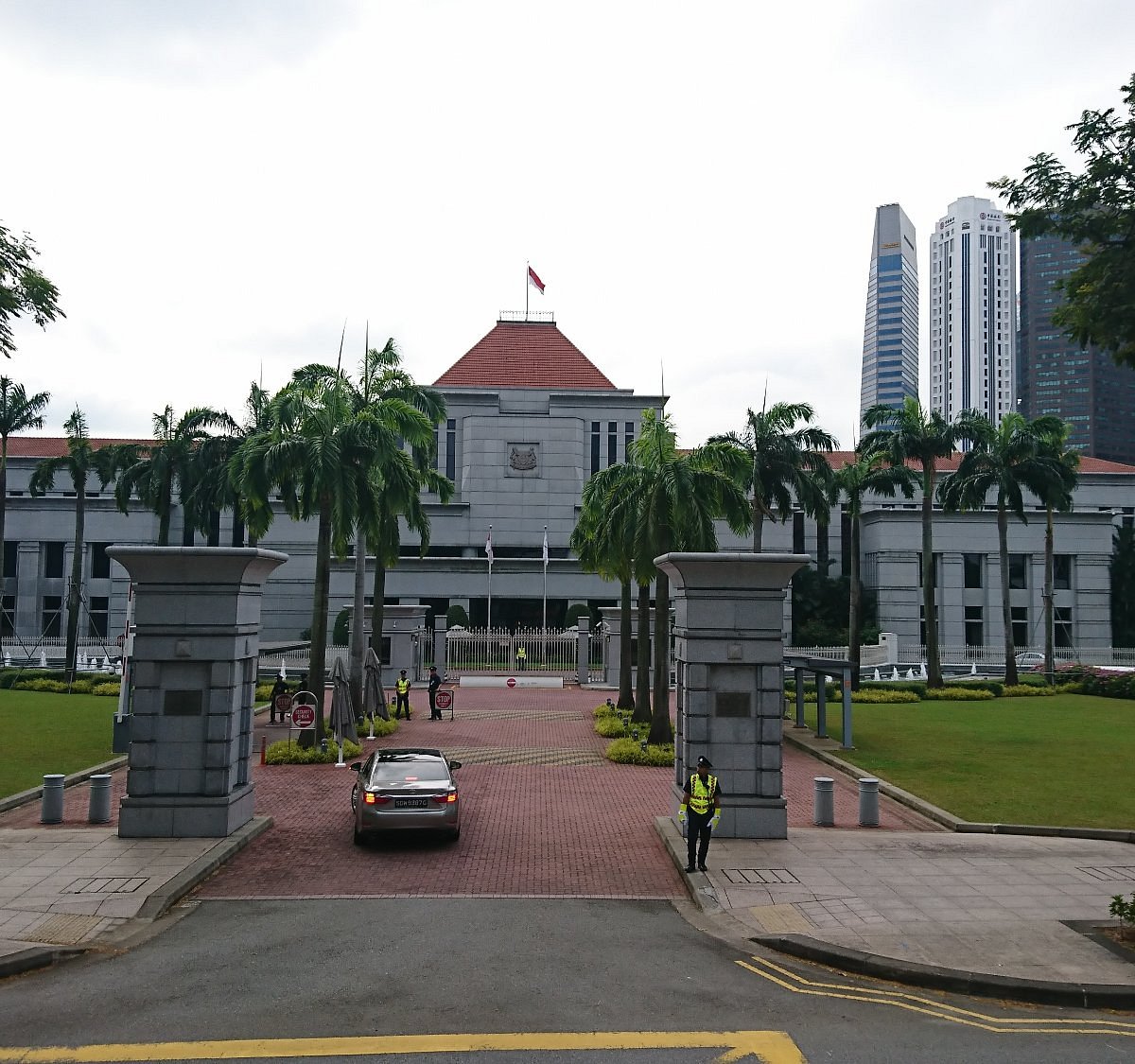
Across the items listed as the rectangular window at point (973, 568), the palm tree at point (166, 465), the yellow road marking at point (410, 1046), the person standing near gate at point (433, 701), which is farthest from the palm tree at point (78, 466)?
the rectangular window at point (973, 568)

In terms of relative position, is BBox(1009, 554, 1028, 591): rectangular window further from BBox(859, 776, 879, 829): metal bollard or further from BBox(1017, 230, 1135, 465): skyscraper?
BBox(1017, 230, 1135, 465): skyscraper

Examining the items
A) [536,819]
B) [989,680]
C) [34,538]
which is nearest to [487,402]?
[34,538]

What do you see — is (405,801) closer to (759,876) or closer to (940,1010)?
(759,876)

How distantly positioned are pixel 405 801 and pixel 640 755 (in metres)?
9.54

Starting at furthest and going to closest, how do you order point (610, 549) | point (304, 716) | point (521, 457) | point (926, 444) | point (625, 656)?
point (521, 457) < point (926, 444) < point (625, 656) < point (610, 549) < point (304, 716)

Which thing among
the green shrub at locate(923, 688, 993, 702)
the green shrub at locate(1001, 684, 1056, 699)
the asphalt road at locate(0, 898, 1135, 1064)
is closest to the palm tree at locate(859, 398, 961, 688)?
the green shrub at locate(923, 688, 993, 702)

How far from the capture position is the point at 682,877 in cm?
1325

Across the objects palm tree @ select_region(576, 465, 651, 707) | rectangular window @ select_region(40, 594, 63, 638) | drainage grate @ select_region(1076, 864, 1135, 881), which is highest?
palm tree @ select_region(576, 465, 651, 707)

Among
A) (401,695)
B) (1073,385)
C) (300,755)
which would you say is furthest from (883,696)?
(1073,385)

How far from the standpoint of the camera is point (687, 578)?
1549 cm

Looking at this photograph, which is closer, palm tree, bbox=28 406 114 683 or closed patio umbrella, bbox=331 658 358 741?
closed patio umbrella, bbox=331 658 358 741

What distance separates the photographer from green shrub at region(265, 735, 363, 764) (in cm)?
2253

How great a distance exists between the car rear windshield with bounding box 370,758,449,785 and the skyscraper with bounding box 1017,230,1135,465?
556 feet

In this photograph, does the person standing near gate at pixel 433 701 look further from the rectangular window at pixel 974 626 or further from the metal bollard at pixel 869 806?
the rectangular window at pixel 974 626
